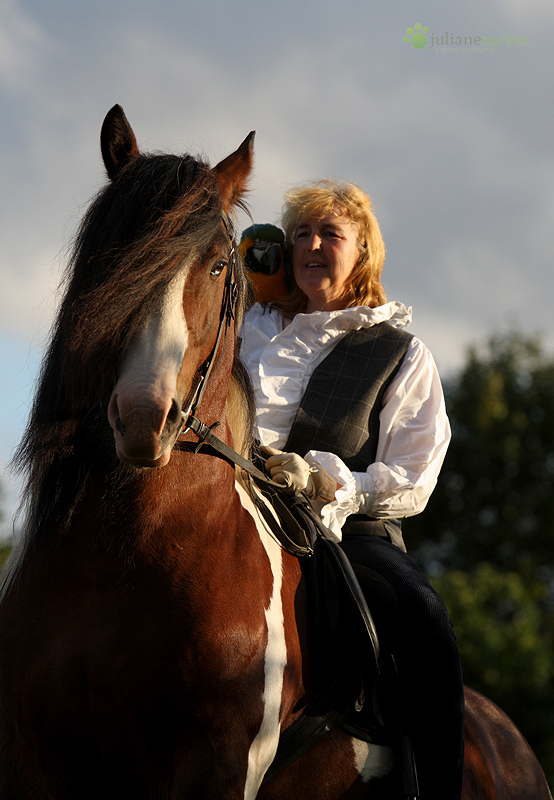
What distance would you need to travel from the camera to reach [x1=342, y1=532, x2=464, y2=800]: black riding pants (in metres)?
3.07

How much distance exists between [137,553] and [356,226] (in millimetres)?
2368

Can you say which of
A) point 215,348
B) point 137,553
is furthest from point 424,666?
point 215,348

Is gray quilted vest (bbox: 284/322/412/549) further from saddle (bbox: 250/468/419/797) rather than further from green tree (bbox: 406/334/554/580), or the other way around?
green tree (bbox: 406/334/554/580)

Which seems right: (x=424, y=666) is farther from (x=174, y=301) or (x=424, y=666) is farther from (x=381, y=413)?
(x=174, y=301)

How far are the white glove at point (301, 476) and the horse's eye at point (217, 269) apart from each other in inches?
34.6

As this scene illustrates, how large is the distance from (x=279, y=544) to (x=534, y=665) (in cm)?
1366

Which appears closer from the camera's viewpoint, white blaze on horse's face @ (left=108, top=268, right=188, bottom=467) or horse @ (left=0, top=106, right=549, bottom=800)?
white blaze on horse's face @ (left=108, top=268, right=188, bottom=467)

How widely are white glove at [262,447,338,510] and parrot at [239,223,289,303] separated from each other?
1255mm

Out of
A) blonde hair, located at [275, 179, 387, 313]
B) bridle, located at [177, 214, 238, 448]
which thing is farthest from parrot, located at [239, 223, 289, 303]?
bridle, located at [177, 214, 238, 448]

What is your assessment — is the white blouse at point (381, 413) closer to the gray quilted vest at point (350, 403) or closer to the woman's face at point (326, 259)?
the gray quilted vest at point (350, 403)

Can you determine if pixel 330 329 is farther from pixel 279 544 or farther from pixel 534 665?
pixel 534 665

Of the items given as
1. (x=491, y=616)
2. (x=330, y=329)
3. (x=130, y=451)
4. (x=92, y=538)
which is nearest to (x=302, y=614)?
(x=92, y=538)

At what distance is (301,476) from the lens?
3166 millimetres

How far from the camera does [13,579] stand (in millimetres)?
2521
